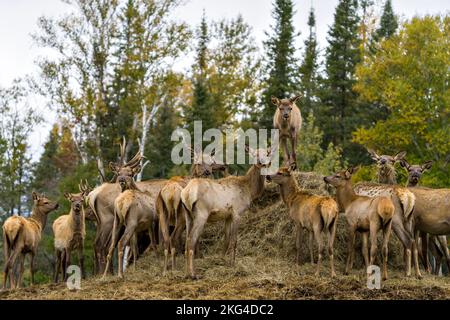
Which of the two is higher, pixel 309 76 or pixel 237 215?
pixel 309 76

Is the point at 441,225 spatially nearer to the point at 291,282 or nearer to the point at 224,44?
the point at 291,282

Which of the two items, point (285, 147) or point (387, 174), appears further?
point (285, 147)

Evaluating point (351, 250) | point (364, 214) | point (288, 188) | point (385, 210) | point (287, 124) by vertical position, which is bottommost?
point (351, 250)

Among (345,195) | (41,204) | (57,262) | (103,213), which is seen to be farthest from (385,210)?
(41,204)

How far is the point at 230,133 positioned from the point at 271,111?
2.77m

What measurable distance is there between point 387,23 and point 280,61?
38.5 ft

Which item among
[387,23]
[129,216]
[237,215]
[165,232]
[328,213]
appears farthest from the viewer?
[387,23]

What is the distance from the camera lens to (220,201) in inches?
637

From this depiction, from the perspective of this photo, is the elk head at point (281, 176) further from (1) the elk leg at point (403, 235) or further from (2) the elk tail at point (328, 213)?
(1) the elk leg at point (403, 235)

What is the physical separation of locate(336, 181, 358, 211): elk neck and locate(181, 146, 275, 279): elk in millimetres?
1743

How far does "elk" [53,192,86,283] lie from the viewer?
1869 cm

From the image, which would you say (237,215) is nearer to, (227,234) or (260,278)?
(227,234)

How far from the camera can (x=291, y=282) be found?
14.7 metres
